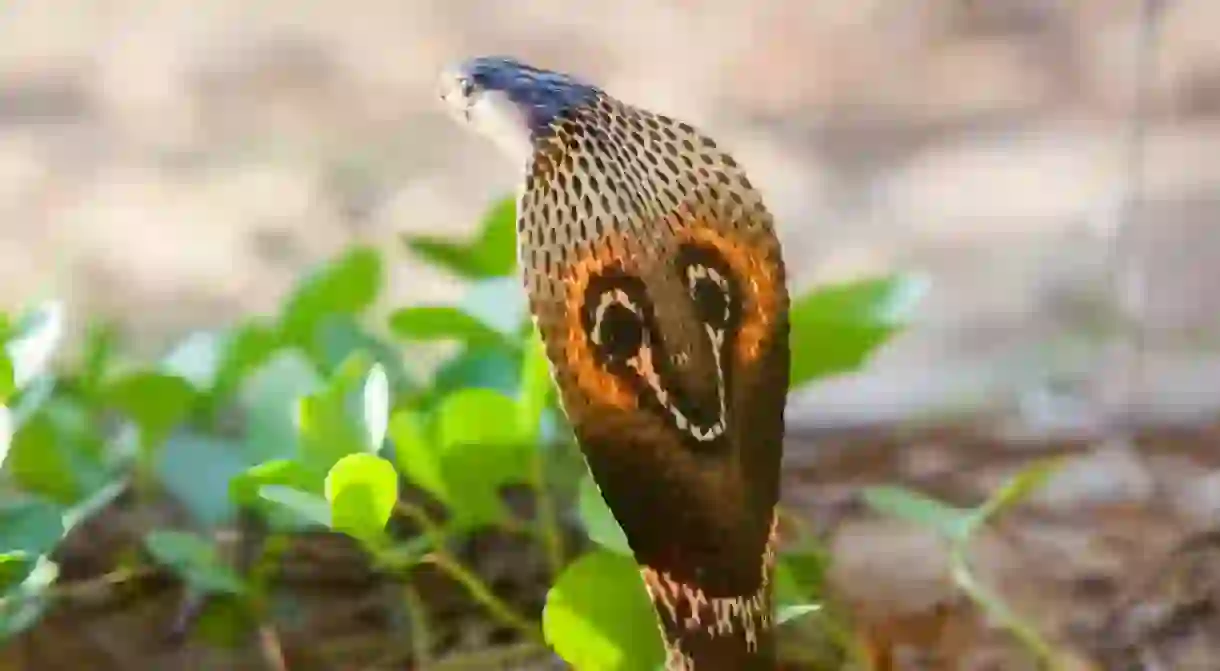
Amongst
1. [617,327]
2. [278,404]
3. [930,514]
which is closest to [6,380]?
[278,404]

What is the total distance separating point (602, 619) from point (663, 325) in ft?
0.55

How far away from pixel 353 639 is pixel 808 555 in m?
0.28

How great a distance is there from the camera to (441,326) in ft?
2.21

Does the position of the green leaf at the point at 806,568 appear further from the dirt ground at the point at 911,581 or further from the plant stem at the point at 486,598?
the plant stem at the point at 486,598

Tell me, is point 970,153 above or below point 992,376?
above

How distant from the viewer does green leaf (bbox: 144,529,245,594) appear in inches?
25.8

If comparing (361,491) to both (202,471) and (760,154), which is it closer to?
(202,471)

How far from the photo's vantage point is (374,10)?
34.9 inches

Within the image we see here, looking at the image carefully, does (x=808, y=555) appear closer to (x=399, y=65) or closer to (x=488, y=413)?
(x=488, y=413)

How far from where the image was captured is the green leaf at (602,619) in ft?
1.86

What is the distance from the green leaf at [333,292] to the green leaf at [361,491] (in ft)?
0.71

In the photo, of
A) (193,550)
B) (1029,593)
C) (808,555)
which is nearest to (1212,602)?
(1029,593)

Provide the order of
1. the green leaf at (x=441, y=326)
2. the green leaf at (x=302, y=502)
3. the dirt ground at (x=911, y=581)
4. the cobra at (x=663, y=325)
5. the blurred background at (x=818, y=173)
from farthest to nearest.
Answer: the blurred background at (x=818, y=173)
the dirt ground at (x=911, y=581)
the green leaf at (x=441, y=326)
the green leaf at (x=302, y=502)
the cobra at (x=663, y=325)

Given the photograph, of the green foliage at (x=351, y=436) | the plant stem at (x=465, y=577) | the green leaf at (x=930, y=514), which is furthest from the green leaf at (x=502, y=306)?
the green leaf at (x=930, y=514)
